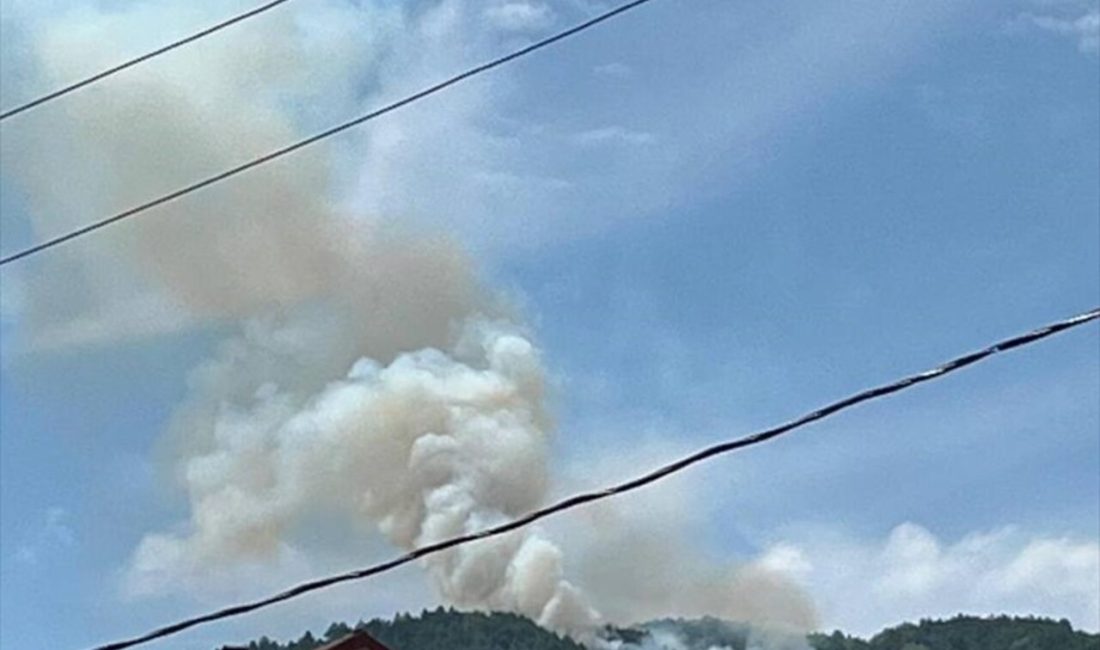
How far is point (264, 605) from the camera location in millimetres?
8695

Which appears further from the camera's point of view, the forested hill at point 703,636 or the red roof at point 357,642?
the forested hill at point 703,636

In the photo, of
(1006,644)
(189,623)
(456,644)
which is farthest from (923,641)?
(189,623)

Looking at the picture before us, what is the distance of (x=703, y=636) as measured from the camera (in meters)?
101

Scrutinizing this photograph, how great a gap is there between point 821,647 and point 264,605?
9947 cm

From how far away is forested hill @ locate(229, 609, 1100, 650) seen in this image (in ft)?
264

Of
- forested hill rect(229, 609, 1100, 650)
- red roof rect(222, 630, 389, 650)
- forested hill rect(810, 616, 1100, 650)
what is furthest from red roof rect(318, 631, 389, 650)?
forested hill rect(810, 616, 1100, 650)

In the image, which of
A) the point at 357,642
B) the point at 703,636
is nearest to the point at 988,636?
the point at 703,636

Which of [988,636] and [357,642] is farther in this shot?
[988,636]

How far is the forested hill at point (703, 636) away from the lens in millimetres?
80375

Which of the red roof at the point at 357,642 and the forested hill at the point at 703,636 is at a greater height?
the forested hill at the point at 703,636

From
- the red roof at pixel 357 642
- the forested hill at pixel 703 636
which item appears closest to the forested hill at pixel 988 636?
the forested hill at pixel 703 636

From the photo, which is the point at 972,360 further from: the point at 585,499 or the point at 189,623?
the point at 189,623

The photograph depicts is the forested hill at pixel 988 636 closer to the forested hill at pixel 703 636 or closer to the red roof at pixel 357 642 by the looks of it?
the forested hill at pixel 703 636

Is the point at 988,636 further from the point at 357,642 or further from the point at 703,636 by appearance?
the point at 357,642
